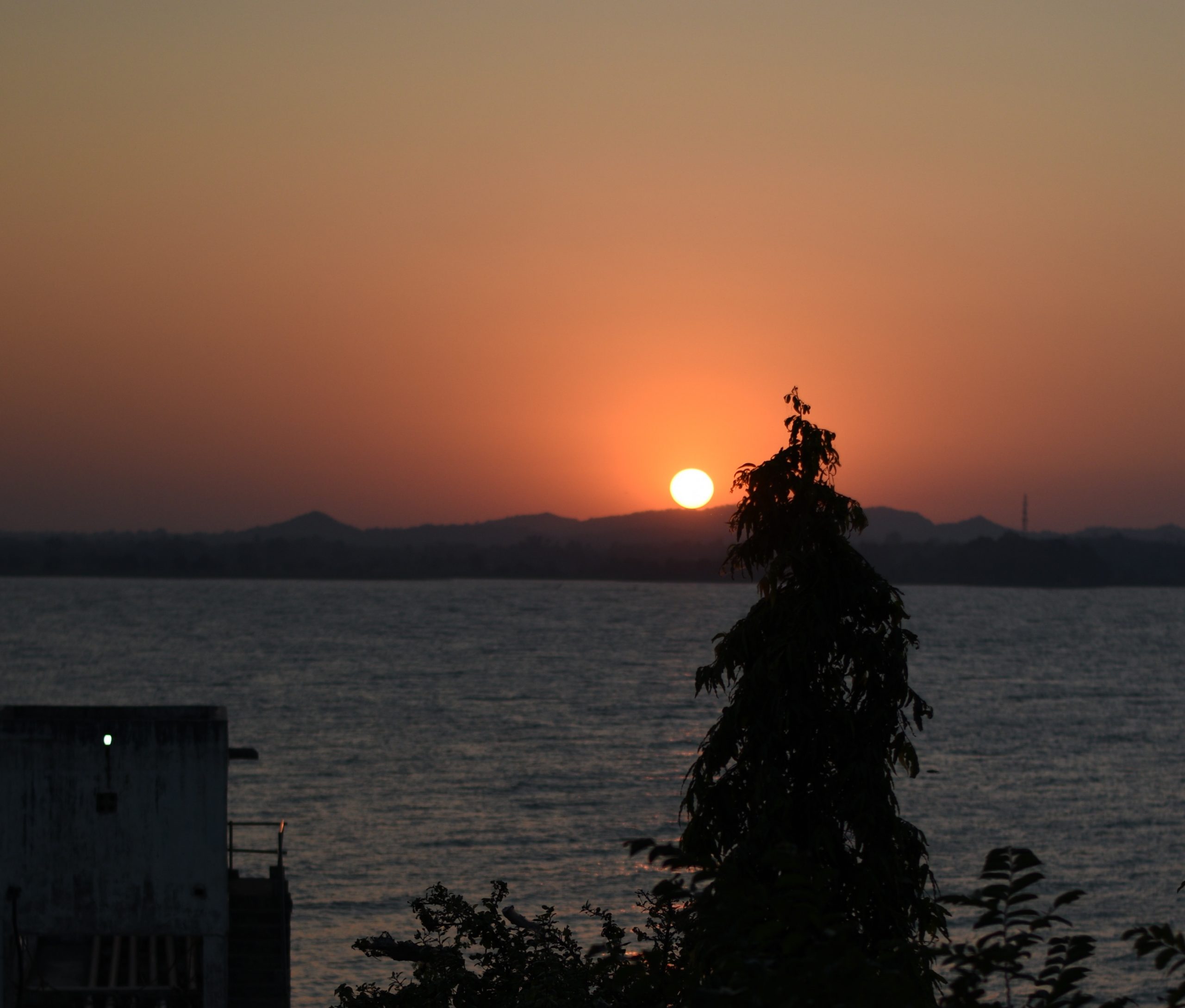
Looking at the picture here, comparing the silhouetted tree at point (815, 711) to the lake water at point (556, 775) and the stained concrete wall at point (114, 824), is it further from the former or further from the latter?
the lake water at point (556, 775)

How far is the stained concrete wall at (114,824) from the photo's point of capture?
94.3 ft

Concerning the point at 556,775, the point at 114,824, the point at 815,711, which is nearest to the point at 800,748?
the point at 815,711

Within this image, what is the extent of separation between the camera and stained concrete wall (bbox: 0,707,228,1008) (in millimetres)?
28734

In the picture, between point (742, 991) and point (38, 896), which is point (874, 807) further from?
point (38, 896)

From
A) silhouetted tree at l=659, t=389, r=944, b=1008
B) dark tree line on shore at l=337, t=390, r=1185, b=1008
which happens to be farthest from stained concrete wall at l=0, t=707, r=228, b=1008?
silhouetted tree at l=659, t=389, r=944, b=1008

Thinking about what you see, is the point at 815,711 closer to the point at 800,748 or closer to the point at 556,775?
the point at 800,748

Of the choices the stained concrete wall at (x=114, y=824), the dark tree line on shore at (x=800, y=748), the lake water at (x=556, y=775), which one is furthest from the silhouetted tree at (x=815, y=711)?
Answer: the lake water at (x=556, y=775)

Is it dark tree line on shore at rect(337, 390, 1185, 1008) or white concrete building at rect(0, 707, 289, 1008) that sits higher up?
dark tree line on shore at rect(337, 390, 1185, 1008)

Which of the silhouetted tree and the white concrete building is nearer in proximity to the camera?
the silhouetted tree

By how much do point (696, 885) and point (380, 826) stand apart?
217ft

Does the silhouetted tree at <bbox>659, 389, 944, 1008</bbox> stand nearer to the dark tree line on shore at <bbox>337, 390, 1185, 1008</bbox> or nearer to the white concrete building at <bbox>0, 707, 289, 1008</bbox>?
the dark tree line on shore at <bbox>337, 390, 1185, 1008</bbox>

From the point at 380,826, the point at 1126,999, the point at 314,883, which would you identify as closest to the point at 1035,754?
the point at 380,826

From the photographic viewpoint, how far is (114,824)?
28906mm

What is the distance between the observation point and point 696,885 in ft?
26.0
